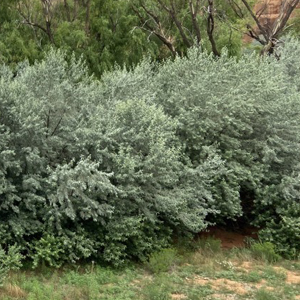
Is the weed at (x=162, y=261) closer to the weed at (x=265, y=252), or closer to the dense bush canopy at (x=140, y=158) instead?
the dense bush canopy at (x=140, y=158)

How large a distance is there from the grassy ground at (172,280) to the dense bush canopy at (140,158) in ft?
0.86

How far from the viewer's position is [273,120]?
32.7 ft

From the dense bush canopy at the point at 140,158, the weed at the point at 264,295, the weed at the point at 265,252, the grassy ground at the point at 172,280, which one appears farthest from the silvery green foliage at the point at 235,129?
the weed at the point at 264,295

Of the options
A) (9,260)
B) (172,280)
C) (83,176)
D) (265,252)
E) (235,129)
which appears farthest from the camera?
(235,129)

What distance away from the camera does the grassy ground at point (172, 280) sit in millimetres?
6273

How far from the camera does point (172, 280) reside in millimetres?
7121

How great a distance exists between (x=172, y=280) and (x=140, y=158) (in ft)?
6.13

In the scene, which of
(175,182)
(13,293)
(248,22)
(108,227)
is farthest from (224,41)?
(13,293)

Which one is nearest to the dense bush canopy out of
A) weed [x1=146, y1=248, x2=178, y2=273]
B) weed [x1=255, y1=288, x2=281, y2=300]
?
weed [x1=146, y1=248, x2=178, y2=273]

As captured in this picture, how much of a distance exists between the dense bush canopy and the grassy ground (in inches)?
10.3

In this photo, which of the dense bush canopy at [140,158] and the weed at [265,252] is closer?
the dense bush canopy at [140,158]

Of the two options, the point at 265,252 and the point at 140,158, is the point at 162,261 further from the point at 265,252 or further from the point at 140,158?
the point at 265,252

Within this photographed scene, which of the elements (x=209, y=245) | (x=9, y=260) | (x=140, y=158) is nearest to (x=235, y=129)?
(x=209, y=245)

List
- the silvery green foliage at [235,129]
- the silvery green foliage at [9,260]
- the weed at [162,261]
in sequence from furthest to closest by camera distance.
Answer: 1. the silvery green foliage at [235,129]
2. the weed at [162,261]
3. the silvery green foliage at [9,260]
